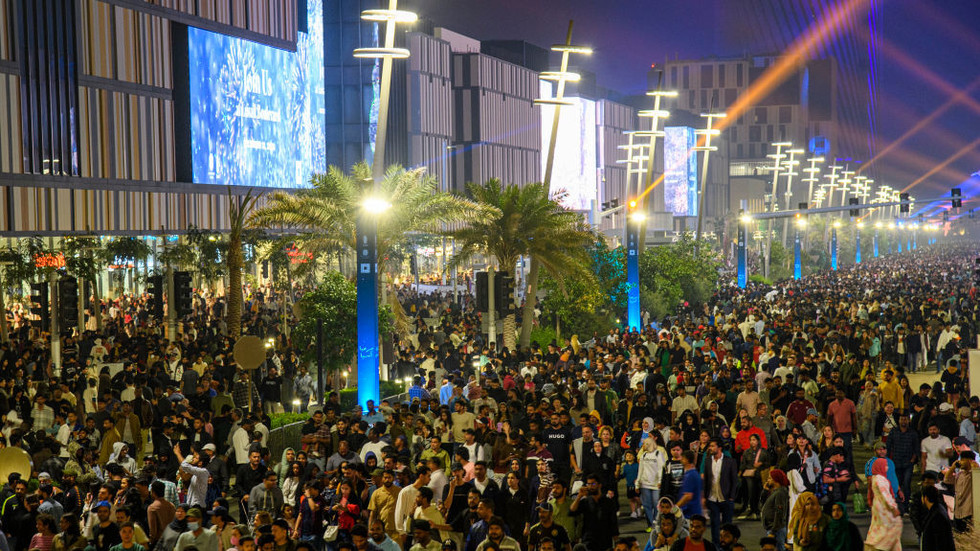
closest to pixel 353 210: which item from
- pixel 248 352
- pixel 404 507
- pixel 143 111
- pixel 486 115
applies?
pixel 248 352

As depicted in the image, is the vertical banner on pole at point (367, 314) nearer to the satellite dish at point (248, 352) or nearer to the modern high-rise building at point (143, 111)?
the satellite dish at point (248, 352)

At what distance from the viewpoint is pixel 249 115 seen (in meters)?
58.9

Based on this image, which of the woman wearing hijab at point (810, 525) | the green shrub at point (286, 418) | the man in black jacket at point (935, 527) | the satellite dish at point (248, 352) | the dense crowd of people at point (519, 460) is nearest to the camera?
the woman wearing hijab at point (810, 525)

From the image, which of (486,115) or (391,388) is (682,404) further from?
(486,115)

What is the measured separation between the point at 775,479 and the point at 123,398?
410 inches

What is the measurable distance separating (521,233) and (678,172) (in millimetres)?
105077

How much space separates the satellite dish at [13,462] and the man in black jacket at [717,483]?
22.1 feet

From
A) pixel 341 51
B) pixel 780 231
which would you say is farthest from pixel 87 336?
pixel 780 231

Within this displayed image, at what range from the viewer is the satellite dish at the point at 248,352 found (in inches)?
733

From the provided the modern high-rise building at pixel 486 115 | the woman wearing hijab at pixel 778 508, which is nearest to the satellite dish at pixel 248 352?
the woman wearing hijab at pixel 778 508

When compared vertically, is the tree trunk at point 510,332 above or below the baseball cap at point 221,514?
below

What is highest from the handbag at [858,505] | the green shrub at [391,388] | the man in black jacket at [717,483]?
the man in black jacket at [717,483]

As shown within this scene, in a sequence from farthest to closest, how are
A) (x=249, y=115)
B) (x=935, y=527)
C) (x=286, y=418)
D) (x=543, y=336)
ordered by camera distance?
(x=249, y=115), (x=543, y=336), (x=286, y=418), (x=935, y=527)

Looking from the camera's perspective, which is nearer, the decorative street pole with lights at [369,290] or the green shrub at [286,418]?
the green shrub at [286,418]
